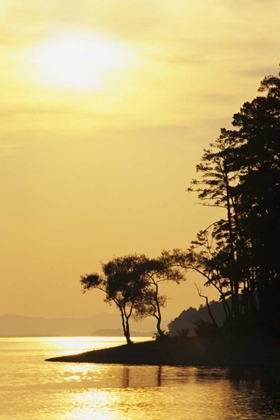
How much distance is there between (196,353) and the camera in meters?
102

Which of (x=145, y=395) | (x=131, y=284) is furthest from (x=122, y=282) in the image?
(x=145, y=395)

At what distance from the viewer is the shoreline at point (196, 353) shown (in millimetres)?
90062

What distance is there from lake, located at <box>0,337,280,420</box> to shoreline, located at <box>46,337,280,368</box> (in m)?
4.02

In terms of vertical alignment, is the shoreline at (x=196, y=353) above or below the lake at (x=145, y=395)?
above

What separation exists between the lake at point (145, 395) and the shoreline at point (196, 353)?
402cm

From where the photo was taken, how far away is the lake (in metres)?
54.2

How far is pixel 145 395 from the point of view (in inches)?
2621

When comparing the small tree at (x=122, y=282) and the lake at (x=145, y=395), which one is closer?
the lake at (x=145, y=395)

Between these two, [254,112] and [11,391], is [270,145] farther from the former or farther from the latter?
[11,391]

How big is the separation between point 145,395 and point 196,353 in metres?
35.9

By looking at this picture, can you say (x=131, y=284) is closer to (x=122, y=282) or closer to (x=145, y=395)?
(x=122, y=282)

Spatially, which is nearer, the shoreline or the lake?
the lake

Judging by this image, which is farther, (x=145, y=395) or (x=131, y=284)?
(x=131, y=284)

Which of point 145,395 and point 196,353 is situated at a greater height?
point 196,353
